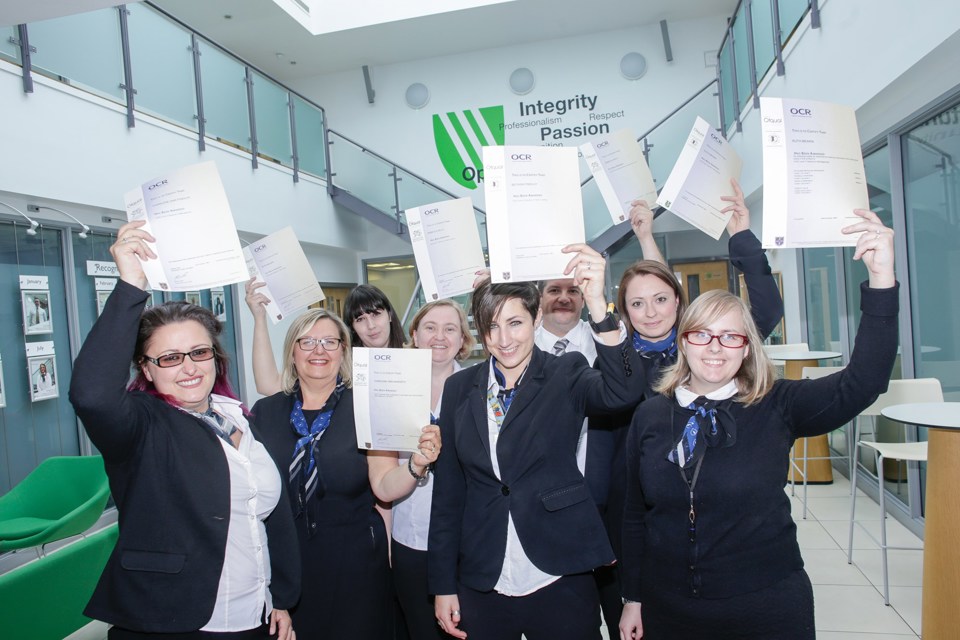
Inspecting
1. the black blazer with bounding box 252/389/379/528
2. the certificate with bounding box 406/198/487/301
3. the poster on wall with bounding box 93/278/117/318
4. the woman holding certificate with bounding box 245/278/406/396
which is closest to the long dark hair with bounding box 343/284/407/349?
the woman holding certificate with bounding box 245/278/406/396

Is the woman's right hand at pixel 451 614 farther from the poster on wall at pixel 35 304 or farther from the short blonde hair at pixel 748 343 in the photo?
the poster on wall at pixel 35 304

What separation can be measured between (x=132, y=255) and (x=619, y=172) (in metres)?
1.90

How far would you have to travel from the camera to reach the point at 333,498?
6.91 feet

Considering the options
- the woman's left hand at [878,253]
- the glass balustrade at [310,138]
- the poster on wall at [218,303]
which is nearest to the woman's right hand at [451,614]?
the woman's left hand at [878,253]

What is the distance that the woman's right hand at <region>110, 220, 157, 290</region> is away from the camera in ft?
5.05

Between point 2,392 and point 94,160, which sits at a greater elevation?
point 94,160

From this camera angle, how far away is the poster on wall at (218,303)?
23.6 ft

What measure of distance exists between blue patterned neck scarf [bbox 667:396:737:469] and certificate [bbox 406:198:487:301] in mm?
1227

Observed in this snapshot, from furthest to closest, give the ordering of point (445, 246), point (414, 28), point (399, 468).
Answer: point (414, 28) → point (445, 246) → point (399, 468)

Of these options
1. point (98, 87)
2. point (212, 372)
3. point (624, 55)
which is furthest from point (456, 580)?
point (624, 55)

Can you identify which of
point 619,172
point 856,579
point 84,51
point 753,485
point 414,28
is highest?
point 414,28

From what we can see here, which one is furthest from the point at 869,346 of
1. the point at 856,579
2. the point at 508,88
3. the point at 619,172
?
the point at 508,88

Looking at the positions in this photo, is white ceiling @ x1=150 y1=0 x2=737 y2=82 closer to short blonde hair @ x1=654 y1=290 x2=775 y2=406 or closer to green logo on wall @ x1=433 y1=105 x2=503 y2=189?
green logo on wall @ x1=433 y1=105 x2=503 y2=189

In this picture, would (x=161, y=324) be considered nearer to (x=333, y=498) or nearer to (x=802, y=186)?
(x=333, y=498)
